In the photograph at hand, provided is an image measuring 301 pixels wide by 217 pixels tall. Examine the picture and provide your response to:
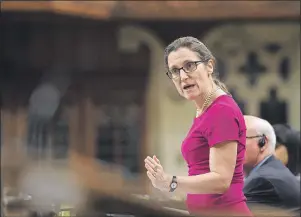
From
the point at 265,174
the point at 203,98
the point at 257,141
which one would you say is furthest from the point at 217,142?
the point at 265,174

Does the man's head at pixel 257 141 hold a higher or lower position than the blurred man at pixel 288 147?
lower

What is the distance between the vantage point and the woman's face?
2.04 m

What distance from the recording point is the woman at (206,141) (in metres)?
1.99

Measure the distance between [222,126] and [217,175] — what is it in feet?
0.44

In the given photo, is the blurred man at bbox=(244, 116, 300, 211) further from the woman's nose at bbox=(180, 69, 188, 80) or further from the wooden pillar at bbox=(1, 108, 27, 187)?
the wooden pillar at bbox=(1, 108, 27, 187)

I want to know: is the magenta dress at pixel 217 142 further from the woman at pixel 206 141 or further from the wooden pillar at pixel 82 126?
the wooden pillar at pixel 82 126

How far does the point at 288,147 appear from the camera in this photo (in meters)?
3.71

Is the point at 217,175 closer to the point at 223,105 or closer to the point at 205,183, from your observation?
the point at 205,183

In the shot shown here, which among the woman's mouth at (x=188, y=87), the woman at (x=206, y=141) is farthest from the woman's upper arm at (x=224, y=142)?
the woman's mouth at (x=188, y=87)

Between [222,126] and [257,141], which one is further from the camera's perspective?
[257,141]

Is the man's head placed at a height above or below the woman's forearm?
above

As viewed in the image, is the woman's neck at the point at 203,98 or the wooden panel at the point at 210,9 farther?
the wooden panel at the point at 210,9

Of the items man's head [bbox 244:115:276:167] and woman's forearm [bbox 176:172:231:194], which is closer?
woman's forearm [bbox 176:172:231:194]

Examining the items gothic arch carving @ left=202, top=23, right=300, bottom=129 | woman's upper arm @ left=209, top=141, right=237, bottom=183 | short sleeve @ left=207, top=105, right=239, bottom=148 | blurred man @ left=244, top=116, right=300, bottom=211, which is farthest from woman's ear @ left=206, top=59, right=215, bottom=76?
gothic arch carving @ left=202, top=23, right=300, bottom=129
